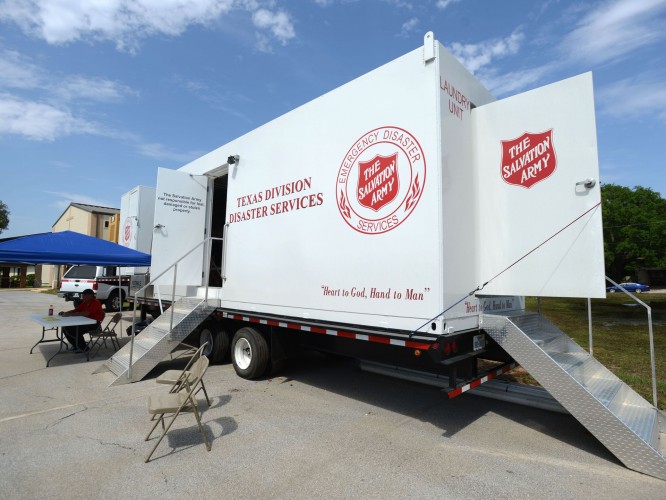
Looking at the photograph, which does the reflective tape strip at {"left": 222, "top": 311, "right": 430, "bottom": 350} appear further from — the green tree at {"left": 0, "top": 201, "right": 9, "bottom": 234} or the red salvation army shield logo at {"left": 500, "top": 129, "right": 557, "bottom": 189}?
the green tree at {"left": 0, "top": 201, "right": 9, "bottom": 234}

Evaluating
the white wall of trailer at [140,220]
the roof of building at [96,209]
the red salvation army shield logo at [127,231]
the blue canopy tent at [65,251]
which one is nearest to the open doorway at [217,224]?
the blue canopy tent at [65,251]

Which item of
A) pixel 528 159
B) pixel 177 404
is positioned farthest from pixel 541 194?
pixel 177 404

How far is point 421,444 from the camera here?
3.76 metres

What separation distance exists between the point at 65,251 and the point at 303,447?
5736 mm

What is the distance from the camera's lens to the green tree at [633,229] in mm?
23281

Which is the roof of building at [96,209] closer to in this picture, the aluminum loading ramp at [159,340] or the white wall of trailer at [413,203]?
the aluminum loading ramp at [159,340]

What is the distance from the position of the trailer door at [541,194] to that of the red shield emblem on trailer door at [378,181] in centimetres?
95

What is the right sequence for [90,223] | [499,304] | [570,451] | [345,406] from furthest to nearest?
[90,223] → [345,406] → [499,304] → [570,451]

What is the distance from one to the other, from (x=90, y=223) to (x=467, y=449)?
123 ft

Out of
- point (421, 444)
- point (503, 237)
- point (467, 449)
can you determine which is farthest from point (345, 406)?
point (503, 237)

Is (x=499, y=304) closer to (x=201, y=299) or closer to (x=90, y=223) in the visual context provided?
(x=201, y=299)

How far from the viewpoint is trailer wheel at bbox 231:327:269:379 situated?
5578 mm

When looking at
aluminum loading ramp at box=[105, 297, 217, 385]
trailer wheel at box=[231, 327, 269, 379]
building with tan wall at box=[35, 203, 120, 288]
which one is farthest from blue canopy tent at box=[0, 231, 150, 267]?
building with tan wall at box=[35, 203, 120, 288]

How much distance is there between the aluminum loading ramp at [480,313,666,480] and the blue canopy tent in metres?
6.56
